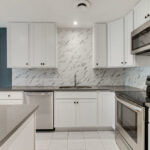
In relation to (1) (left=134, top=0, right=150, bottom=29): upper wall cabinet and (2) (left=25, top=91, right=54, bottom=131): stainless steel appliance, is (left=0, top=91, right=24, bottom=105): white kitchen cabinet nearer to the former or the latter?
(2) (left=25, top=91, right=54, bottom=131): stainless steel appliance

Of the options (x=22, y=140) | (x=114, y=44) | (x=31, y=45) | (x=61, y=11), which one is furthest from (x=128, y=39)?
(x=22, y=140)

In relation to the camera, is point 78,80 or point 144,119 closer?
point 144,119

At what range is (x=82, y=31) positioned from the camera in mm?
3775

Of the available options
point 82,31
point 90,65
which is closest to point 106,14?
point 82,31

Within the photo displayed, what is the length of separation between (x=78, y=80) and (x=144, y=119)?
7.58ft

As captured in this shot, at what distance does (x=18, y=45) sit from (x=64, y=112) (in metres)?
1.77

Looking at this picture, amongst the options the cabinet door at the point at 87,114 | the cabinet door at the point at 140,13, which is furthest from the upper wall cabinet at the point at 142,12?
the cabinet door at the point at 87,114

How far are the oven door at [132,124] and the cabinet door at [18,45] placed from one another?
7.37ft

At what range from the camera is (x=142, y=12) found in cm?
233

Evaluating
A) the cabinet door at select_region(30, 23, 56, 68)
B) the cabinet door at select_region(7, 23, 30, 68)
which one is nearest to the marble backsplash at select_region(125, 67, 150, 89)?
the cabinet door at select_region(30, 23, 56, 68)

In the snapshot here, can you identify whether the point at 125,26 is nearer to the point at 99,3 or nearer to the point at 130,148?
the point at 99,3

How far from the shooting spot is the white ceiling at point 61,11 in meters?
2.45

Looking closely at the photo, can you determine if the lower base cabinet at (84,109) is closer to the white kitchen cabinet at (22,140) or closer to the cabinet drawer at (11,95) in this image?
the cabinet drawer at (11,95)

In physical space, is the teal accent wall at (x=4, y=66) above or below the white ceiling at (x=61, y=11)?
below
